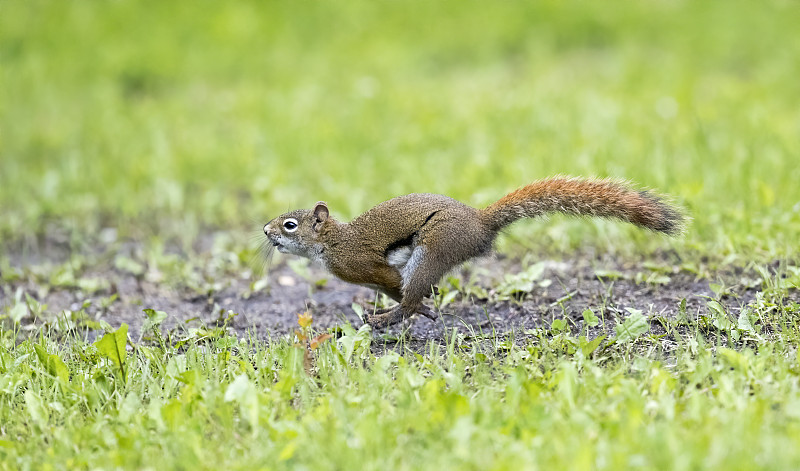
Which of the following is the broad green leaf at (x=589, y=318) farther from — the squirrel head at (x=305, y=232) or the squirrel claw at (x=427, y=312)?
the squirrel head at (x=305, y=232)

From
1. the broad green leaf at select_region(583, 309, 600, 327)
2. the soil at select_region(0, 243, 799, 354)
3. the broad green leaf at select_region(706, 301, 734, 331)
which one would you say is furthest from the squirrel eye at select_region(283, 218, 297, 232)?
the broad green leaf at select_region(706, 301, 734, 331)

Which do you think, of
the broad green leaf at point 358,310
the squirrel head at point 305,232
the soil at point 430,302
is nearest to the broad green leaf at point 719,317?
the soil at point 430,302

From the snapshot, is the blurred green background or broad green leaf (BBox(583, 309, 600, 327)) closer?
broad green leaf (BBox(583, 309, 600, 327))

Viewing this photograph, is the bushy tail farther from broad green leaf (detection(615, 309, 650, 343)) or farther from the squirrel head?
the squirrel head

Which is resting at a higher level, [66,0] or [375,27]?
[66,0]

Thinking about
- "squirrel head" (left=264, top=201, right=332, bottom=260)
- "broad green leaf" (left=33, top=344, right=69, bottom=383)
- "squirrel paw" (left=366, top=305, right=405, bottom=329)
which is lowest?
"squirrel paw" (left=366, top=305, right=405, bottom=329)

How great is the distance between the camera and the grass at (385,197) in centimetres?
269

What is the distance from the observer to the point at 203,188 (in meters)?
6.54

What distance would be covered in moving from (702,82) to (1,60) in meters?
7.33

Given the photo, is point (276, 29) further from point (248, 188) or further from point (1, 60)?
point (248, 188)

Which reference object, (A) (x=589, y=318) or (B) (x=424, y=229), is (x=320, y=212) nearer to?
(B) (x=424, y=229)

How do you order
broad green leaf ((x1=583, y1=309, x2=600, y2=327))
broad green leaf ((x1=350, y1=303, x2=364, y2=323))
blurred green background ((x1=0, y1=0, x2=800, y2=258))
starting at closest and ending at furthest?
broad green leaf ((x1=583, y1=309, x2=600, y2=327)), broad green leaf ((x1=350, y1=303, x2=364, y2=323)), blurred green background ((x1=0, y1=0, x2=800, y2=258))

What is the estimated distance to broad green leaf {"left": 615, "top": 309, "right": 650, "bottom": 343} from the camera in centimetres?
335

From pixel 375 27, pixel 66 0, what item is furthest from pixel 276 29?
pixel 66 0
